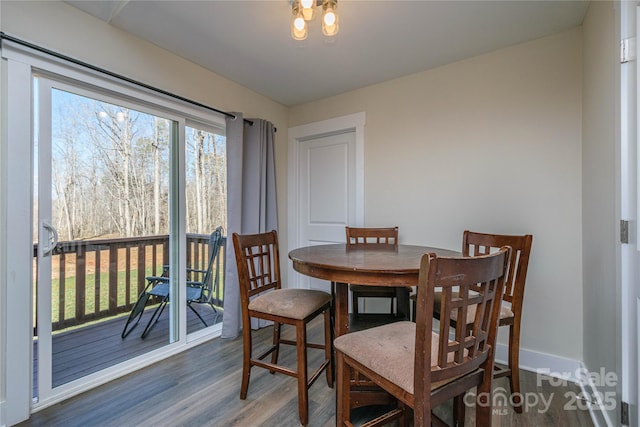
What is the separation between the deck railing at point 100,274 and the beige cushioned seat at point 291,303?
1.06 m

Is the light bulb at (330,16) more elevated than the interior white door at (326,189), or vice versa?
the light bulb at (330,16)

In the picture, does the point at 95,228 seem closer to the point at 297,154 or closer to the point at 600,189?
the point at 297,154

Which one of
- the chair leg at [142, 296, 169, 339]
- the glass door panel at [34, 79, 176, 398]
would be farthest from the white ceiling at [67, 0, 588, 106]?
the chair leg at [142, 296, 169, 339]

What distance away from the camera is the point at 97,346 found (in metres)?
2.05

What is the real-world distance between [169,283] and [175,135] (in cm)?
123

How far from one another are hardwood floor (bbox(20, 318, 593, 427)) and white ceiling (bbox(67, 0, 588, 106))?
2.38 meters

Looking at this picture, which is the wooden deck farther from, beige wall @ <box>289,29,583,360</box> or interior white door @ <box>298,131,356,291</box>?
beige wall @ <box>289,29,583,360</box>

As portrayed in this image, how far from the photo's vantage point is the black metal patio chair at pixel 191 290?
2254 mm

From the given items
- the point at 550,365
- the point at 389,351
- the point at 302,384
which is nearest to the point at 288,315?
the point at 302,384

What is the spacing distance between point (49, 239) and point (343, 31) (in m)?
2.29

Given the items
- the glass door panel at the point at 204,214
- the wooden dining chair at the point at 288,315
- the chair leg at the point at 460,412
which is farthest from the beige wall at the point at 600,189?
the glass door panel at the point at 204,214

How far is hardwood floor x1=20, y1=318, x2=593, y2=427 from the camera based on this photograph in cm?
155

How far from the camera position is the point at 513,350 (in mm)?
1615

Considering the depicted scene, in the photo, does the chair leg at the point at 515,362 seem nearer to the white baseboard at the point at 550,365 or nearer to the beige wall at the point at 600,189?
the beige wall at the point at 600,189
